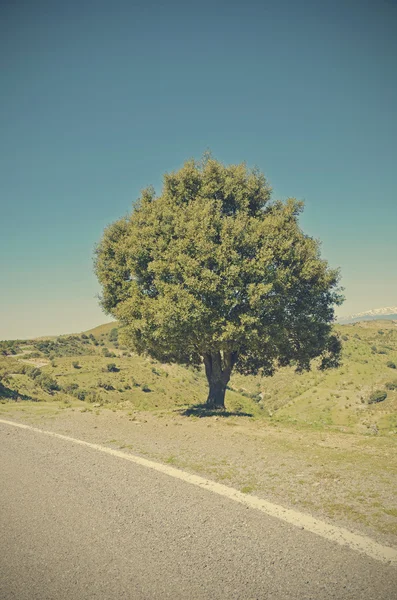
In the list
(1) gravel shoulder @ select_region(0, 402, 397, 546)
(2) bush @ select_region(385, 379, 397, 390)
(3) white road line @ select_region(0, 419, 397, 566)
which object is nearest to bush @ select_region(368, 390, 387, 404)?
(2) bush @ select_region(385, 379, 397, 390)


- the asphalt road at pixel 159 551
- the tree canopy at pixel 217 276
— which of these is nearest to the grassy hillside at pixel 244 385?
the tree canopy at pixel 217 276

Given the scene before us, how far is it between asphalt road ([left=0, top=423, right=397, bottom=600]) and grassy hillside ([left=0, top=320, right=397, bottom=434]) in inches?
1244

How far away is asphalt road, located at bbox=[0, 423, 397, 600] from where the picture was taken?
4.19 m

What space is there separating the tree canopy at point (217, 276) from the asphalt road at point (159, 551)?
10.0 m

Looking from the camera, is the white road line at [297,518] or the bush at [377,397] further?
the bush at [377,397]

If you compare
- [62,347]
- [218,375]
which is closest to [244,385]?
[62,347]

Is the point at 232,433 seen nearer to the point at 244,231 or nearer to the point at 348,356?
the point at 244,231

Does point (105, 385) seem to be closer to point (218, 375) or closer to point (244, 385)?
point (244, 385)

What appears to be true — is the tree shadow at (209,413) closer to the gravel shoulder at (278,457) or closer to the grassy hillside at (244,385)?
the gravel shoulder at (278,457)

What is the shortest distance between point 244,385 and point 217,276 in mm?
79952

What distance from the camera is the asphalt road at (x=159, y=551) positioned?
13.7ft

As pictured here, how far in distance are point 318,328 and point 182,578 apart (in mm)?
16475

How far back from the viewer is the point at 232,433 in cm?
1305

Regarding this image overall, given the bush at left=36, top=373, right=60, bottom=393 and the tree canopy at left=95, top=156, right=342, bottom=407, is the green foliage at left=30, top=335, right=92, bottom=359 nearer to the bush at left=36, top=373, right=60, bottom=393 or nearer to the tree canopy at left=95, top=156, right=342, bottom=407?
the bush at left=36, top=373, right=60, bottom=393
